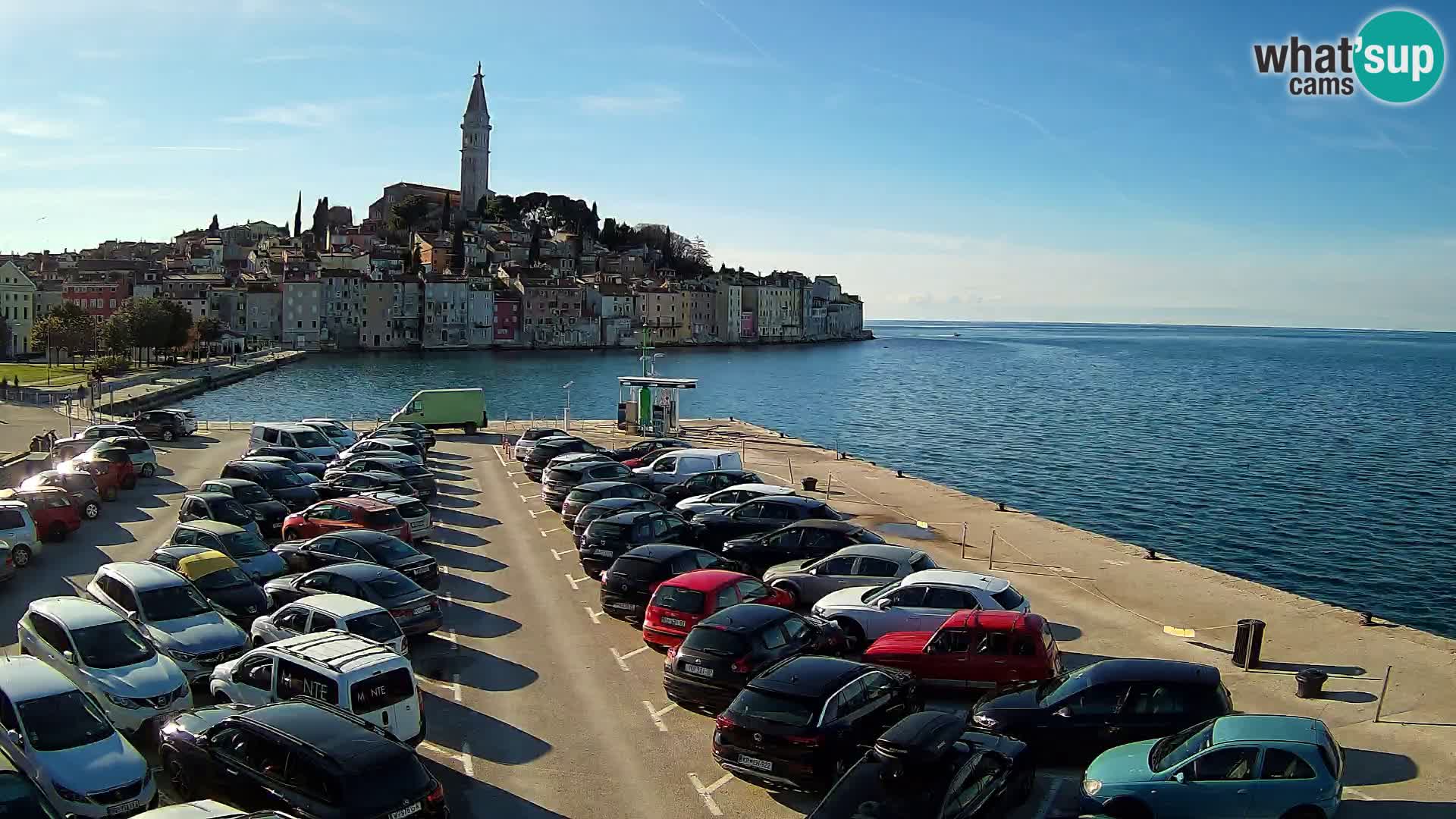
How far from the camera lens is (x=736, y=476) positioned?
2725 centimetres

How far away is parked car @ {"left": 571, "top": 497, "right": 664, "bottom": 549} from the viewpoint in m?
21.5

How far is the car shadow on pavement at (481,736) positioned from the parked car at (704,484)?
43.3 ft

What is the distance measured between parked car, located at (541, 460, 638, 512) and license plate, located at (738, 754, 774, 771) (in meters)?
15.5

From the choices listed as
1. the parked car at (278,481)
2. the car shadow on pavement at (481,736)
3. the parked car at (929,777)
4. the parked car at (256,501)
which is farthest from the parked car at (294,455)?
the parked car at (929,777)

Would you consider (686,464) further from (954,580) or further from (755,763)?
(755,763)

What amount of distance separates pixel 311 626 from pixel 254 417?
201ft

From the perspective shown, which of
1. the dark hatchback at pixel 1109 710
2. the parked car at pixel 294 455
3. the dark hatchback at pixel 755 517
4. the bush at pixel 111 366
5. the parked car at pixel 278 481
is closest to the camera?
the dark hatchback at pixel 1109 710

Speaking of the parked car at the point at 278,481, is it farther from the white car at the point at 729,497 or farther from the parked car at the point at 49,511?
the white car at the point at 729,497

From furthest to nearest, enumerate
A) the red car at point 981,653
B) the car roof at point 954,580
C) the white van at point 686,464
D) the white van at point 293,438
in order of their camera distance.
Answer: the white van at point 293,438 < the white van at point 686,464 < the car roof at point 954,580 < the red car at point 981,653

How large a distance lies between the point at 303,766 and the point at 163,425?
116 ft

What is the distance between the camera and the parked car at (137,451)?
29.8m

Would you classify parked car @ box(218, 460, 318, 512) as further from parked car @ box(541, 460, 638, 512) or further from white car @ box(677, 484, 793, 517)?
white car @ box(677, 484, 793, 517)

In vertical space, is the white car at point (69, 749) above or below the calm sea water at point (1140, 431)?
above

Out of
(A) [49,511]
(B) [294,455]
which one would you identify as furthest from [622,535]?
(B) [294,455]
